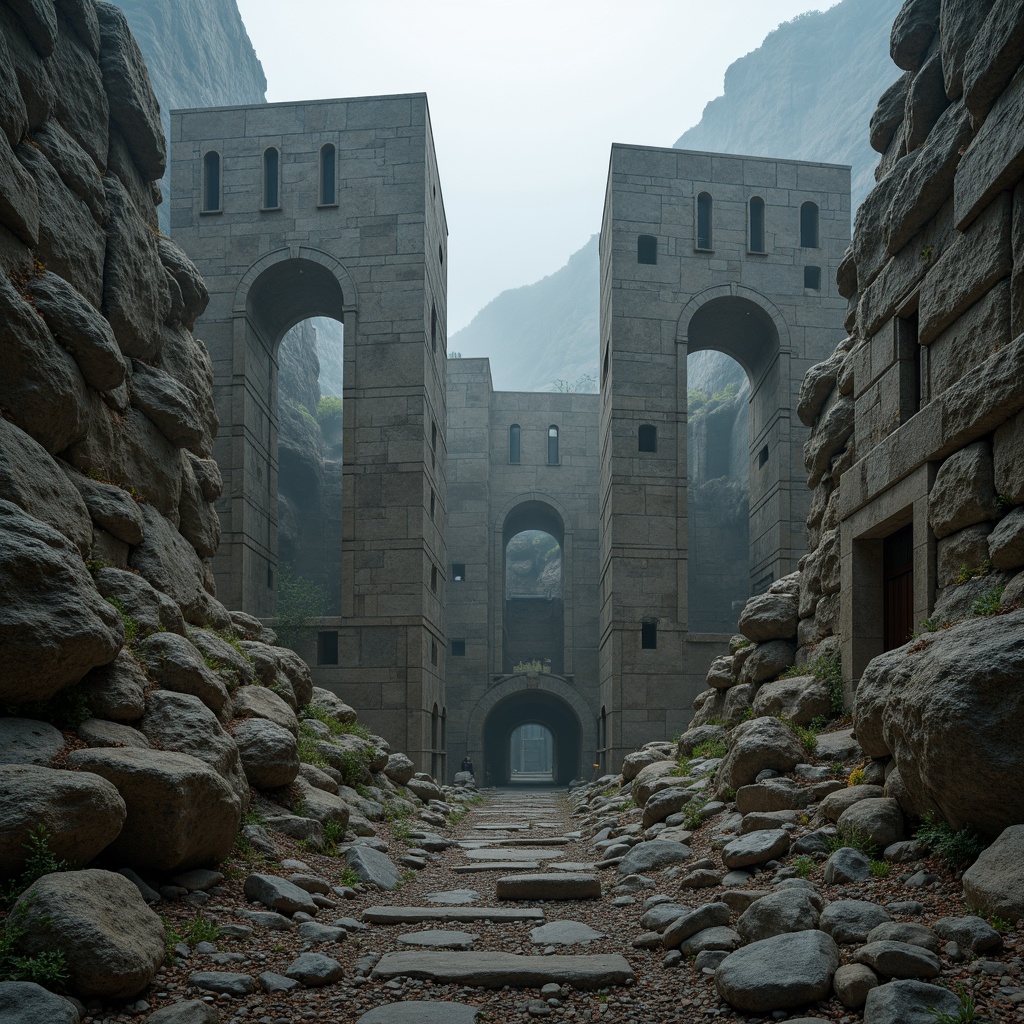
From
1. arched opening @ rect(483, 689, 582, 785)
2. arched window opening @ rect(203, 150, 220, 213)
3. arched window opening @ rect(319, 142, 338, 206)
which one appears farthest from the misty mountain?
arched window opening @ rect(203, 150, 220, 213)

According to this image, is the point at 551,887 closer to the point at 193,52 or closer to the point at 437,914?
Answer: the point at 437,914

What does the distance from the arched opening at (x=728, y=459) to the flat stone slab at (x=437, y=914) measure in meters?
18.3

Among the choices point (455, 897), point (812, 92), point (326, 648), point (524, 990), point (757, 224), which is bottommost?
point (455, 897)

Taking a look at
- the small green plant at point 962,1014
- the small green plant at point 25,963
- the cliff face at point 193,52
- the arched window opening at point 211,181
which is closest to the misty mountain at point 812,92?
the cliff face at point 193,52

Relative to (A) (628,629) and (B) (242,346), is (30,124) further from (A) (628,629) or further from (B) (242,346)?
(A) (628,629)

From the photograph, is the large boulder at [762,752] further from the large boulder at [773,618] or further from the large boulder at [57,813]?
the large boulder at [57,813]

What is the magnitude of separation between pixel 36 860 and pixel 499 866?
19.5 ft

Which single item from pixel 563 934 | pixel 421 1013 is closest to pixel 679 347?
pixel 563 934

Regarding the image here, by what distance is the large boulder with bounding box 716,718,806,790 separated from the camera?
9.03 metres

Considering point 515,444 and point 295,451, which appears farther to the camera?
point 295,451

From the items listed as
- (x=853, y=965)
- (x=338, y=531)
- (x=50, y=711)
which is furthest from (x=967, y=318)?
(x=338, y=531)

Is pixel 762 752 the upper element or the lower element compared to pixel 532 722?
upper

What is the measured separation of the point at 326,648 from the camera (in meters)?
21.6

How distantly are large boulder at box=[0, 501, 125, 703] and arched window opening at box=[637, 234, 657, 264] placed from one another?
19690 mm
